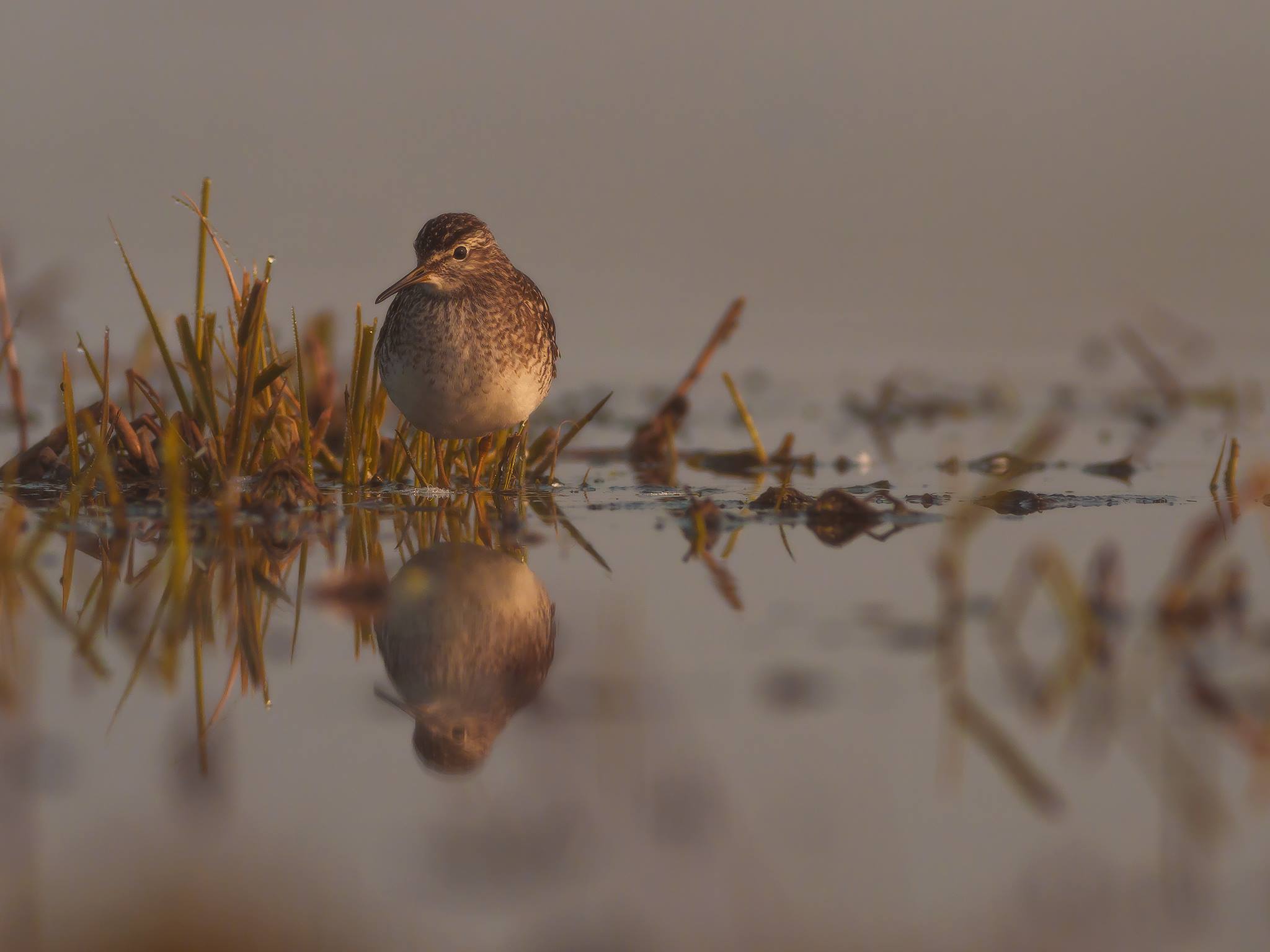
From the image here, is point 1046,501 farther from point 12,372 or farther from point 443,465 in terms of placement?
point 12,372

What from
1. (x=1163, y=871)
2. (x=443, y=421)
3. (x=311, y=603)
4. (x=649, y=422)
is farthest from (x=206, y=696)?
(x=649, y=422)

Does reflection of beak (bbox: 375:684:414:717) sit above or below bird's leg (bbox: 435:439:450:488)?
below

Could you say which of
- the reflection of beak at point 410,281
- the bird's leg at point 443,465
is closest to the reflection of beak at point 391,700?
the reflection of beak at point 410,281

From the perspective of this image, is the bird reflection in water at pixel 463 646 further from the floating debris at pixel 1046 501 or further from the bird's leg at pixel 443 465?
the floating debris at pixel 1046 501

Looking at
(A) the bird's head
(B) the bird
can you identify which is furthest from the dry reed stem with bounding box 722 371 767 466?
(A) the bird's head

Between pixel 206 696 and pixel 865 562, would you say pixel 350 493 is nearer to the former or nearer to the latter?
pixel 865 562

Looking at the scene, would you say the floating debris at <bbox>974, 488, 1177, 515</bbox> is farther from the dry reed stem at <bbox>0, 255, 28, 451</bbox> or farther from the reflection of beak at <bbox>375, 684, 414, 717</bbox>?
the dry reed stem at <bbox>0, 255, 28, 451</bbox>
